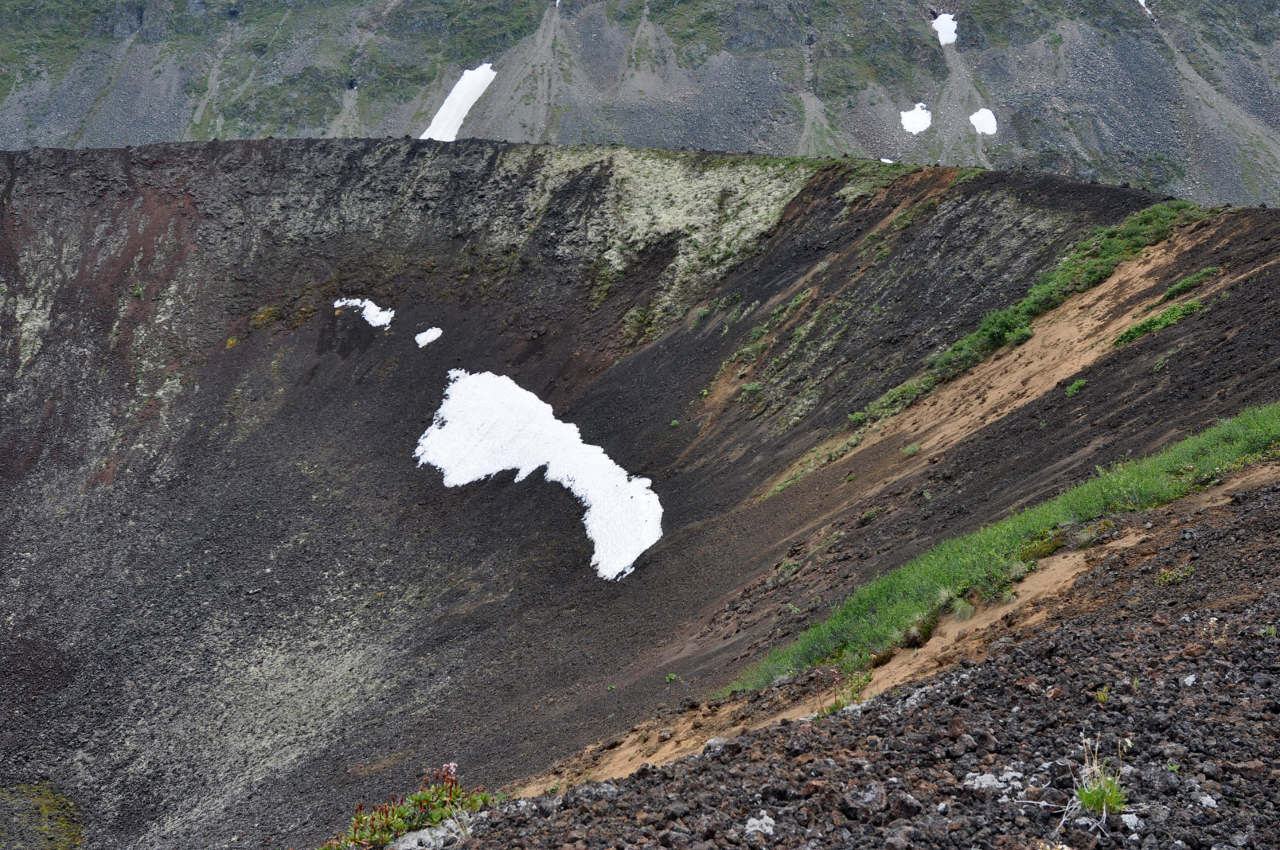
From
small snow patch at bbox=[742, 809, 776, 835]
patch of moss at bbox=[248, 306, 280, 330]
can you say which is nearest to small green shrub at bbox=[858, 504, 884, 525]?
small snow patch at bbox=[742, 809, 776, 835]

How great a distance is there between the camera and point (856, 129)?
10375 centimetres

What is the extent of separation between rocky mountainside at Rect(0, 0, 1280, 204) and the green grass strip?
291 feet

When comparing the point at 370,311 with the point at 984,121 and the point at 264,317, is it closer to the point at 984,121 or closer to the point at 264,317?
the point at 264,317

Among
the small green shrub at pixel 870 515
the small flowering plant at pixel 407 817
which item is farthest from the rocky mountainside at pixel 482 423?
the small flowering plant at pixel 407 817

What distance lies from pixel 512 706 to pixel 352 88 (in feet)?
363

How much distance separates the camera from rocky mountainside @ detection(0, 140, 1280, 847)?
19516mm

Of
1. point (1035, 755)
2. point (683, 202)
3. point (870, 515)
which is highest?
point (683, 202)

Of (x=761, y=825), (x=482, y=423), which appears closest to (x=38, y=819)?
(x=482, y=423)

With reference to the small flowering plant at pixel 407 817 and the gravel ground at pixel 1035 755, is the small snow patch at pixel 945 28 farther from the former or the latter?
the small flowering plant at pixel 407 817

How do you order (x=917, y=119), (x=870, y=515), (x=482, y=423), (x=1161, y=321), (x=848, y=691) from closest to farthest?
1. (x=848, y=691)
2. (x=870, y=515)
3. (x=1161, y=321)
4. (x=482, y=423)
5. (x=917, y=119)

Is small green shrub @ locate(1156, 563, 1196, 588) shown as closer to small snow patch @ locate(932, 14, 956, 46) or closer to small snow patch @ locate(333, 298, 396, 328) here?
small snow patch @ locate(333, 298, 396, 328)

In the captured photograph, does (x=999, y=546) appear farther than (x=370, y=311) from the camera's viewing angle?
No

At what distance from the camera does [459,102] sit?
10994 cm

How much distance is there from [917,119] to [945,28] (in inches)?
878
